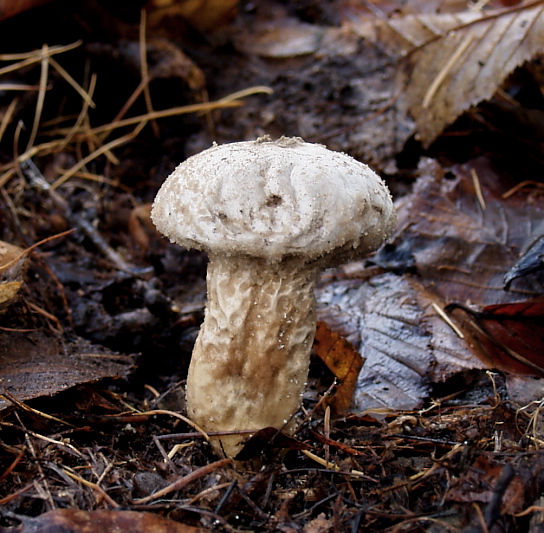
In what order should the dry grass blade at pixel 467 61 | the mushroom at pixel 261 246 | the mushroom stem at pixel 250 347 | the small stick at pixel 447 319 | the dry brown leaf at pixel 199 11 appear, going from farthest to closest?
the dry brown leaf at pixel 199 11 < the dry grass blade at pixel 467 61 < the small stick at pixel 447 319 < the mushroom stem at pixel 250 347 < the mushroom at pixel 261 246

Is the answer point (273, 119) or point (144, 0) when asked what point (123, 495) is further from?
point (144, 0)

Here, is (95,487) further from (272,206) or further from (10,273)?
(10,273)

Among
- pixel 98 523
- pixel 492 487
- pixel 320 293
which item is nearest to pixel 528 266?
pixel 320 293

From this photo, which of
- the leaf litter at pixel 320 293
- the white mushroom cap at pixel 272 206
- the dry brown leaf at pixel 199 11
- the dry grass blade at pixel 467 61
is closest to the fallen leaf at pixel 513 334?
the leaf litter at pixel 320 293

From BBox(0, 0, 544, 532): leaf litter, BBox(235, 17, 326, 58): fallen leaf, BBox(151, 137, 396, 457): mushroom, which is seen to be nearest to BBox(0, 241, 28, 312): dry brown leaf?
BBox(0, 0, 544, 532): leaf litter

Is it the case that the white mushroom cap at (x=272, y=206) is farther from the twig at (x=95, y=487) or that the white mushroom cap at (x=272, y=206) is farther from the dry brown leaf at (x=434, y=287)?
the dry brown leaf at (x=434, y=287)

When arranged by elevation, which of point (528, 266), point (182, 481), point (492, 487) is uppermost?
point (528, 266)

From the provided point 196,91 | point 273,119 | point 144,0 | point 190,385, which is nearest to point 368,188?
point 190,385
